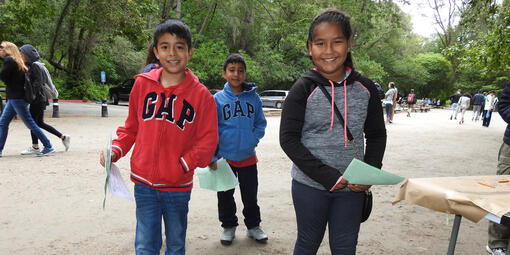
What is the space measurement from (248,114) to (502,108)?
2.22 metres

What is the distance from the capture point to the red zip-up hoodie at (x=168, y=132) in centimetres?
219

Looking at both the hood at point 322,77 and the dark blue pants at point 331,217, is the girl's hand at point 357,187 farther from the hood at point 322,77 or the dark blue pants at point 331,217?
the hood at point 322,77

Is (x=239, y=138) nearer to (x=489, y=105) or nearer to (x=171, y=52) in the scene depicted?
(x=171, y=52)

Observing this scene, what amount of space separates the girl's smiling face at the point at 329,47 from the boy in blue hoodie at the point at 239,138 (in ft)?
4.18

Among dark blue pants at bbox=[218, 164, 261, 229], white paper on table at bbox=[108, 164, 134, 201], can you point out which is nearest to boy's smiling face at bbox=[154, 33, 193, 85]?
white paper on table at bbox=[108, 164, 134, 201]

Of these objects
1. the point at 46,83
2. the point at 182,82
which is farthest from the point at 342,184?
the point at 46,83

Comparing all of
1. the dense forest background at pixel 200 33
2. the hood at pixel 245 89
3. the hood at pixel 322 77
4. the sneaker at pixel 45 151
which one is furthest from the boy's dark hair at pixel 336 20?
the dense forest background at pixel 200 33

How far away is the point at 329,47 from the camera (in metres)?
1.95

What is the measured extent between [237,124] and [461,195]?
1.84 meters

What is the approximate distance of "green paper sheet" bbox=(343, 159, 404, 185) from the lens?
1.63 m

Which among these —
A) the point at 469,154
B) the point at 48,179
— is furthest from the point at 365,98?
the point at 469,154

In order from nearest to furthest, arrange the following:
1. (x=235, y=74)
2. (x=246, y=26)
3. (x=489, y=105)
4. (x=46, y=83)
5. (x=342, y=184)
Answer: (x=342, y=184) → (x=235, y=74) → (x=46, y=83) → (x=489, y=105) → (x=246, y=26)

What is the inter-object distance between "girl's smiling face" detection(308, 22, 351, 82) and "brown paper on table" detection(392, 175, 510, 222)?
0.86 m

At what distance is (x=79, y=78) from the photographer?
78.5ft
